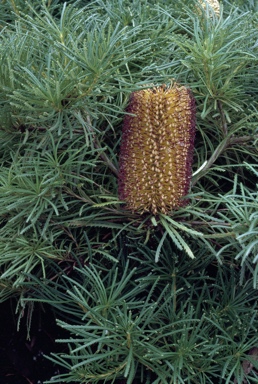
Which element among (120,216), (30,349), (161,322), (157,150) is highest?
(157,150)

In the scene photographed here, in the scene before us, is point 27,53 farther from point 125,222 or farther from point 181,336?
point 181,336

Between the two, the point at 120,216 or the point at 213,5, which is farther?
the point at 213,5

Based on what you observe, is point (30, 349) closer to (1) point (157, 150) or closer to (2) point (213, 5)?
(1) point (157, 150)

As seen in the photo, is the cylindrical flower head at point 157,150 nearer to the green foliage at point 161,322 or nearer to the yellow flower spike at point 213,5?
the green foliage at point 161,322

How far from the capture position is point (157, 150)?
645 millimetres

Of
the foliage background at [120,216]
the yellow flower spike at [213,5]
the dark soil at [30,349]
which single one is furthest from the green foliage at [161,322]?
the yellow flower spike at [213,5]

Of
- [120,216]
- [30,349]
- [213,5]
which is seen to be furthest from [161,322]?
[213,5]

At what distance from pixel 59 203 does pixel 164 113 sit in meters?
0.19

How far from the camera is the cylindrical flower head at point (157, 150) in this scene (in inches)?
25.4

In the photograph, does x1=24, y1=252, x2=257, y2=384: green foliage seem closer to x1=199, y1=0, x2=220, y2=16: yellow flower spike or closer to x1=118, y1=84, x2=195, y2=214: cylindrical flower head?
x1=118, y1=84, x2=195, y2=214: cylindrical flower head

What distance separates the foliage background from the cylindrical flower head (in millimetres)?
22

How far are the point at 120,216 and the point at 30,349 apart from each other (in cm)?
32

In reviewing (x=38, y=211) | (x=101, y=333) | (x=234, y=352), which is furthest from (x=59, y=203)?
(x=234, y=352)

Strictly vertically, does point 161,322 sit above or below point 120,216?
below
